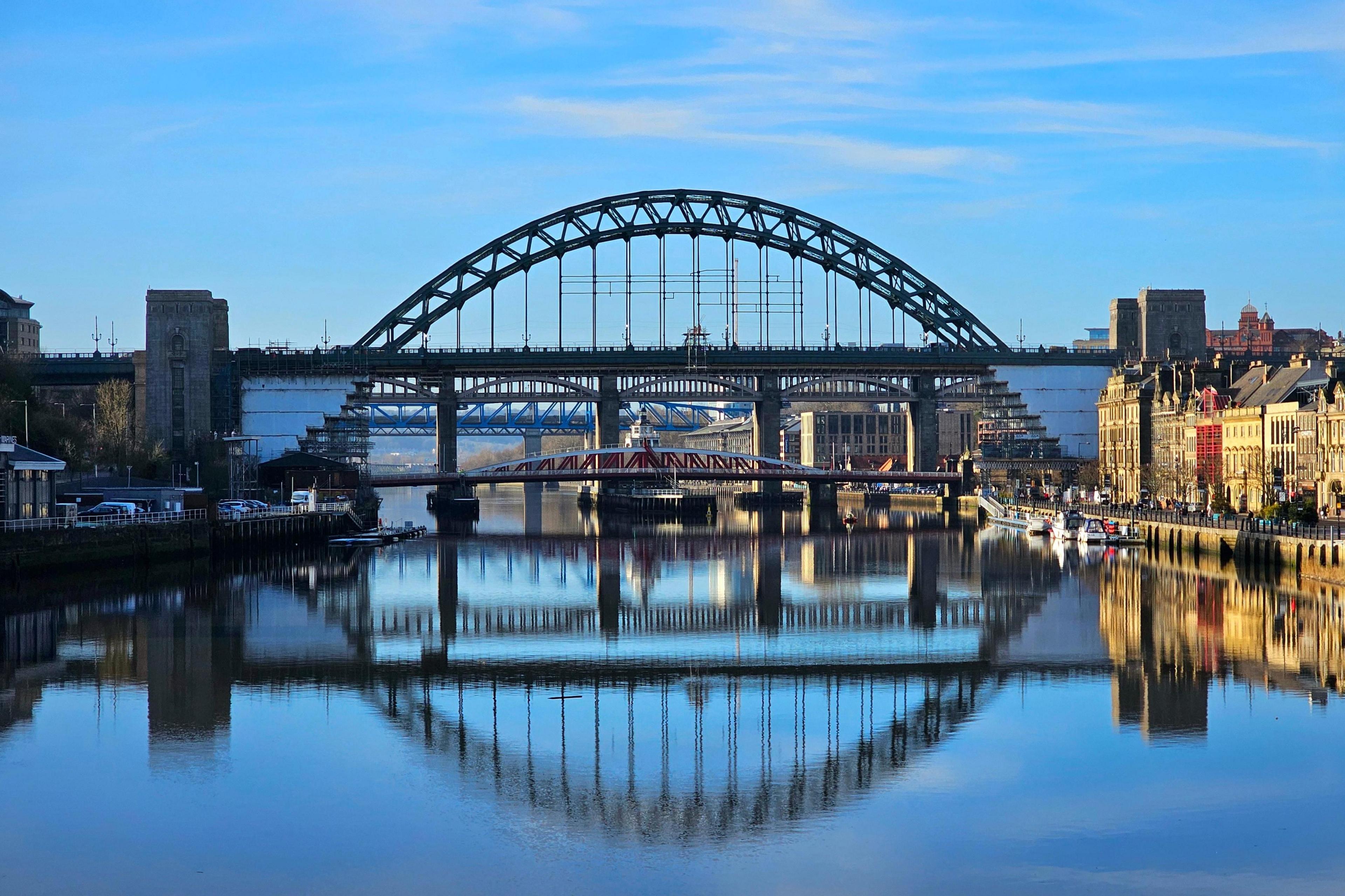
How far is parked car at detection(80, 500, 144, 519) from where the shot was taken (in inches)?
2857

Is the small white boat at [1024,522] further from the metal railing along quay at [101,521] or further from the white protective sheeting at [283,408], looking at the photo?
the white protective sheeting at [283,408]

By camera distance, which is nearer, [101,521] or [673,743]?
[673,743]

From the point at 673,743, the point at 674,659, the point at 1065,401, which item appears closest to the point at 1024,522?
the point at 1065,401

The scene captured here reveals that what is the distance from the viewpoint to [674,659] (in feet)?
145

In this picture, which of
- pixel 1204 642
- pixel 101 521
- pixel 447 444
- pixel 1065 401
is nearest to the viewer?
pixel 1204 642

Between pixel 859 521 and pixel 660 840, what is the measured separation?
98.8 metres

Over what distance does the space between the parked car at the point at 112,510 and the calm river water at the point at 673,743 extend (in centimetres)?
1146

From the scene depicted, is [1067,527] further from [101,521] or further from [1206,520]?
[101,521]

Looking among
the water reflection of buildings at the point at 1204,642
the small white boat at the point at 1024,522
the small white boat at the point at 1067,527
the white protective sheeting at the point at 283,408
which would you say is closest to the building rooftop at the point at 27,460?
the water reflection of buildings at the point at 1204,642

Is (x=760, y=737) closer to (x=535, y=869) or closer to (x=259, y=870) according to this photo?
(x=535, y=869)

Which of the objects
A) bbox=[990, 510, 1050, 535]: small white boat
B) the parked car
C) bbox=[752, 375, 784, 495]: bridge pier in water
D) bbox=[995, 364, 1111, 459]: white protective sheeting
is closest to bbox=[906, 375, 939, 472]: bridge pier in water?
bbox=[995, 364, 1111, 459]: white protective sheeting

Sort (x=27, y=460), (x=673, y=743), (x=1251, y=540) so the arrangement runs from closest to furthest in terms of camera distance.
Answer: (x=673, y=743) < (x=27, y=460) < (x=1251, y=540)

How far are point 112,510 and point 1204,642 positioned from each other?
48213 millimetres

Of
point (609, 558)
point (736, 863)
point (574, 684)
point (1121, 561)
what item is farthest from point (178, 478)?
point (736, 863)
